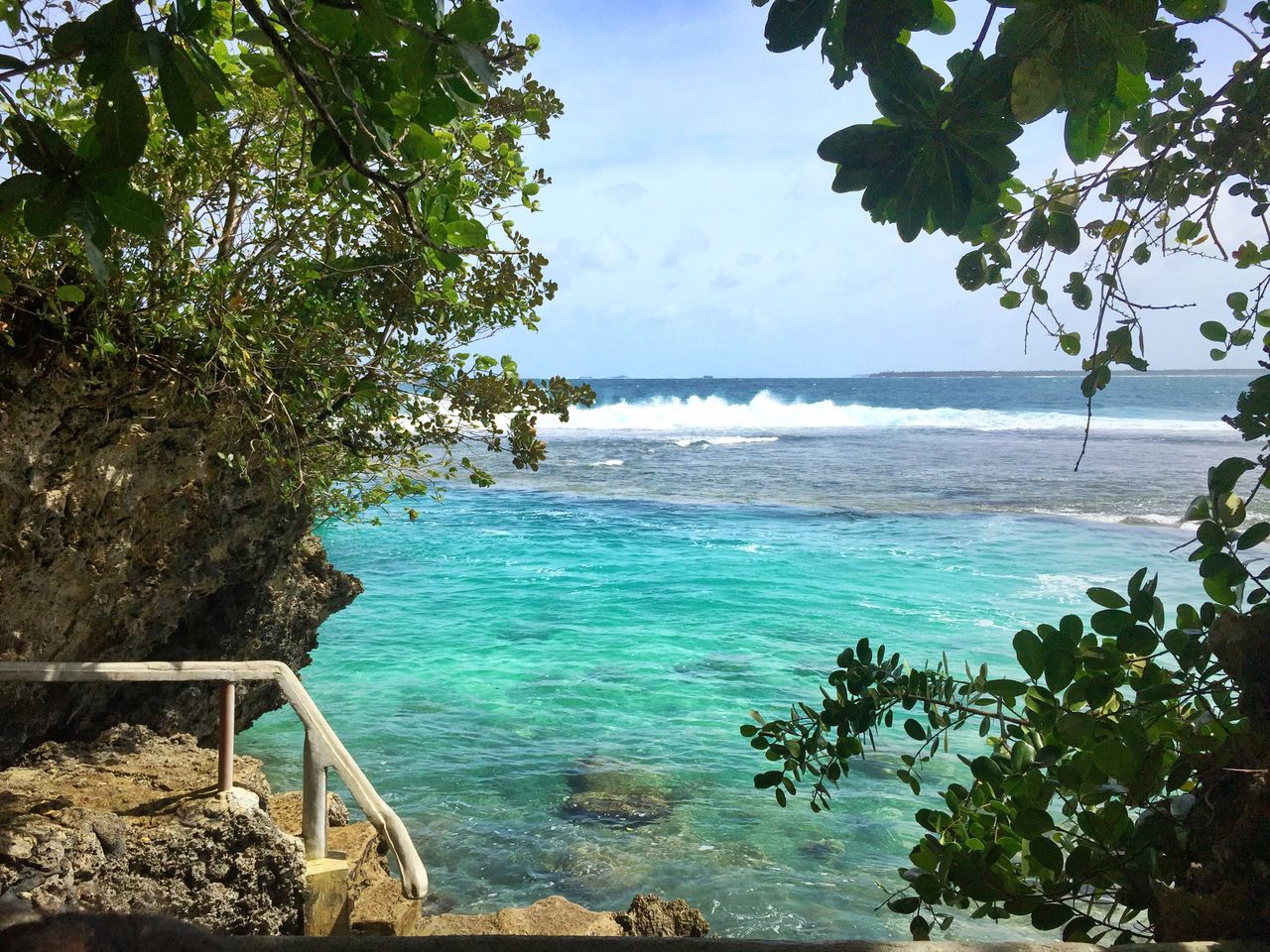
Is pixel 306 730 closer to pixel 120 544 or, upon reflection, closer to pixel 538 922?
pixel 120 544

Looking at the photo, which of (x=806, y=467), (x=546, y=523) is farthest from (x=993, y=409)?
(x=546, y=523)

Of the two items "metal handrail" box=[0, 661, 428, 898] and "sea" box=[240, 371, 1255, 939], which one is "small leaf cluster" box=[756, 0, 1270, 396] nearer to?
"sea" box=[240, 371, 1255, 939]

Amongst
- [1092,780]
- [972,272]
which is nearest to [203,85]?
A: [972,272]

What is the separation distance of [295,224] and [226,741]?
233 cm

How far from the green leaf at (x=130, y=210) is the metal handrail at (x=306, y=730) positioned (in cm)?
258

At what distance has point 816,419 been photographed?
182 feet

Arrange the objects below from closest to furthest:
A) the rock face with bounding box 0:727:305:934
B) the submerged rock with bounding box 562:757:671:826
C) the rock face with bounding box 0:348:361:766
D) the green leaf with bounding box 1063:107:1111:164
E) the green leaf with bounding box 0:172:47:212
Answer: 1. the green leaf with bounding box 0:172:47:212
2. the green leaf with bounding box 1063:107:1111:164
3. the rock face with bounding box 0:727:305:934
4. the rock face with bounding box 0:348:361:766
5. the submerged rock with bounding box 562:757:671:826

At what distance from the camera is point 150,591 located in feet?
15.5

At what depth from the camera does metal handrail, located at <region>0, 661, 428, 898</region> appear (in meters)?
3.41

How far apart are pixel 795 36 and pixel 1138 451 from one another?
36684mm

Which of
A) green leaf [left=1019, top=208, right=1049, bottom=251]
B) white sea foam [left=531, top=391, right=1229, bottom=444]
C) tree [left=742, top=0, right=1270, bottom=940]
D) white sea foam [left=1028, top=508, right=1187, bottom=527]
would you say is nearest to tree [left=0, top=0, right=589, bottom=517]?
tree [left=742, top=0, right=1270, bottom=940]

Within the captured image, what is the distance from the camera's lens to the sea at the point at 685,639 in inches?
252

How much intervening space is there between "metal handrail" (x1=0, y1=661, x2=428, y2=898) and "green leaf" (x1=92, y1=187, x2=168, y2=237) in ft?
8.45

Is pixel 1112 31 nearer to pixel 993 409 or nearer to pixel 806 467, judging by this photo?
pixel 806 467
